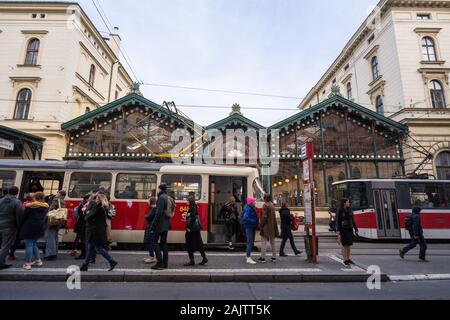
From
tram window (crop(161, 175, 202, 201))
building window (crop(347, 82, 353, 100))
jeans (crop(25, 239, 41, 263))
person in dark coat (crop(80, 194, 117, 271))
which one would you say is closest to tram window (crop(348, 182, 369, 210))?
tram window (crop(161, 175, 202, 201))

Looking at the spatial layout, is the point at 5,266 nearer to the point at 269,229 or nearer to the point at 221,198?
the point at 221,198

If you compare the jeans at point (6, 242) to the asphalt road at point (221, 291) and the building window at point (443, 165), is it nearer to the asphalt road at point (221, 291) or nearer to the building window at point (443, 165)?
the asphalt road at point (221, 291)

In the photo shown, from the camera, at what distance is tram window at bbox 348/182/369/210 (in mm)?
12922

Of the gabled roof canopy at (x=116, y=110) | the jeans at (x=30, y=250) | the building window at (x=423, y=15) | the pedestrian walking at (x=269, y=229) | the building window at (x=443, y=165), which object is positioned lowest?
the jeans at (x=30, y=250)

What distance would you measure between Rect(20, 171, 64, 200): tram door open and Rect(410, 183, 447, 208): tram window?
1533 cm

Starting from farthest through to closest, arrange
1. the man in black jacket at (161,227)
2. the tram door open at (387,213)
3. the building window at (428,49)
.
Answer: the building window at (428,49)
the tram door open at (387,213)
the man in black jacket at (161,227)

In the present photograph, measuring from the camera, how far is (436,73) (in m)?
21.2

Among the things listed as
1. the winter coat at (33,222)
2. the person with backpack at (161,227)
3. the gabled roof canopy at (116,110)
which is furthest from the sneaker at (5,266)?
the gabled roof canopy at (116,110)

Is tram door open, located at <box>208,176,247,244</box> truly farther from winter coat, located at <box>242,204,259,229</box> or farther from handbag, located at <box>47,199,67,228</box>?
handbag, located at <box>47,199,67,228</box>

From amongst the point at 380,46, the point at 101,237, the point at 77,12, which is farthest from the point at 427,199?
the point at 77,12

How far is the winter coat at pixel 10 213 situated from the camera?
6.38 meters

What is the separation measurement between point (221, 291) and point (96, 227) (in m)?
3.29

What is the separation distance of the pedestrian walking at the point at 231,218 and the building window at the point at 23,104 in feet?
61.1
